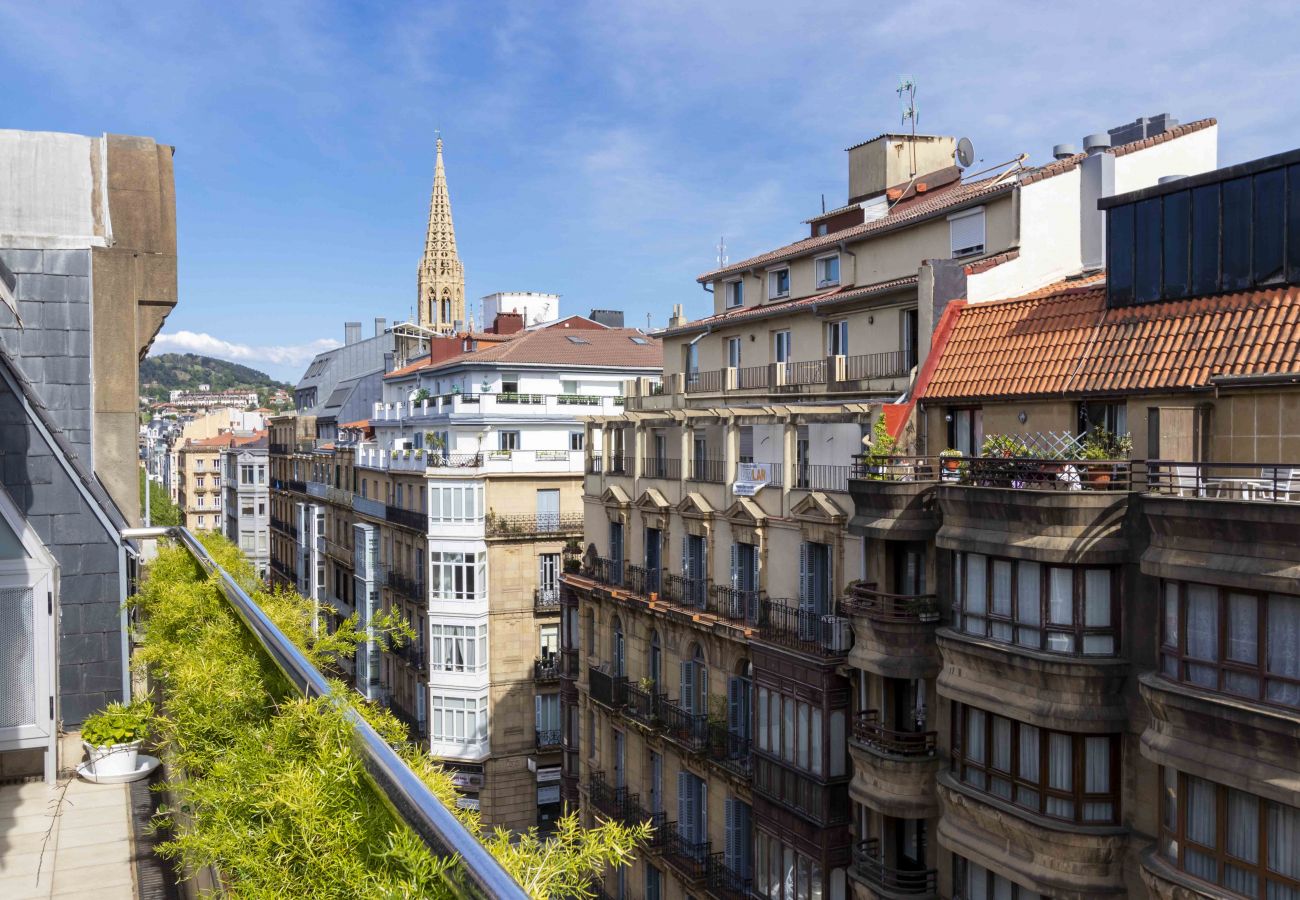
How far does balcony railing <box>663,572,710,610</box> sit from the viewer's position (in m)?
30.7

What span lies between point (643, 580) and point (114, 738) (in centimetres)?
2411

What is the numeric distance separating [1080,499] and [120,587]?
13801 millimetres

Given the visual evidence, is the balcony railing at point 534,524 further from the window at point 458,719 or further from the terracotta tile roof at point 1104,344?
the terracotta tile roof at point 1104,344

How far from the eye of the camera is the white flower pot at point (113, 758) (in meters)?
10.7

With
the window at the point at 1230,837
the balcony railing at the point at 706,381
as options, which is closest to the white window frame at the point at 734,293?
the balcony railing at the point at 706,381

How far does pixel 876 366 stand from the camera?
27656mm

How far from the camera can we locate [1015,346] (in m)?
22.9

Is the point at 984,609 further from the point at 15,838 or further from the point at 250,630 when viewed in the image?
the point at 15,838

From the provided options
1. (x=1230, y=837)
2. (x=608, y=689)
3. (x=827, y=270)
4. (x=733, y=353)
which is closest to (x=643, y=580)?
(x=608, y=689)

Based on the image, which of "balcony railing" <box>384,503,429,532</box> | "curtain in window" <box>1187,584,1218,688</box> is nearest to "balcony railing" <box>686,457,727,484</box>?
"curtain in window" <box>1187,584,1218,688</box>

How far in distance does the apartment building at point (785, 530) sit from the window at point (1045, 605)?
234cm

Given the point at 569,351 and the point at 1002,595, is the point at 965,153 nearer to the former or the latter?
the point at 1002,595

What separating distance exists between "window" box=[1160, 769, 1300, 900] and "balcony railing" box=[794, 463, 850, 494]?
10.1 meters

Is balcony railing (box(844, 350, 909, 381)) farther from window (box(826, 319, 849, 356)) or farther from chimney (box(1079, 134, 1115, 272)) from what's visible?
chimney (box(1079, 134, 1115, 272))
